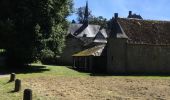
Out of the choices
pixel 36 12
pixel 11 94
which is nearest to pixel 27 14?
pixel 36 12

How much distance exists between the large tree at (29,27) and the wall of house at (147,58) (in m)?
11.3

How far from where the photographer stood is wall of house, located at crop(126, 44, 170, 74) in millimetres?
52531

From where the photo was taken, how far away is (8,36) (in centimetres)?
4556

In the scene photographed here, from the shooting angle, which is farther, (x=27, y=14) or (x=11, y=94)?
(x=27, y=14)

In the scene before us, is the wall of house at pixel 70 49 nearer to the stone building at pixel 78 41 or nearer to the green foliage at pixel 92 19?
the stone building at pixel 78 41

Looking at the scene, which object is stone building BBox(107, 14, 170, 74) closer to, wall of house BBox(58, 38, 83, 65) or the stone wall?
the stone wall

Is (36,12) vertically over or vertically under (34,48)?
over

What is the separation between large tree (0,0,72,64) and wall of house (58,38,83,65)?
3564 centimetres

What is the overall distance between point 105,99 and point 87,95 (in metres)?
2.09

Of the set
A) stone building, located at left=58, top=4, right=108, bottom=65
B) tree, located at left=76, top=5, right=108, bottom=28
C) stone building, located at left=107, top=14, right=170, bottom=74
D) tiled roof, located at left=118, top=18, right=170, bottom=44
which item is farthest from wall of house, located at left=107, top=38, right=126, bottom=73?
tree, located at left=76, top=5, right=108, bottom=28

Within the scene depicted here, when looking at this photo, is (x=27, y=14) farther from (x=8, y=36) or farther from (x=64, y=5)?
(x=64, y=5)

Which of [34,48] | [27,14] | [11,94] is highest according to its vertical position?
[27,14]

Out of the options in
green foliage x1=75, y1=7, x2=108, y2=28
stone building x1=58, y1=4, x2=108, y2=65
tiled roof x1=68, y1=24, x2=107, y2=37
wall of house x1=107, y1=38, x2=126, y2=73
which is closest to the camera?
wall of house x1=107, y1=38, x2=126, y2=73

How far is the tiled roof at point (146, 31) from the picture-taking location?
2130 inches
